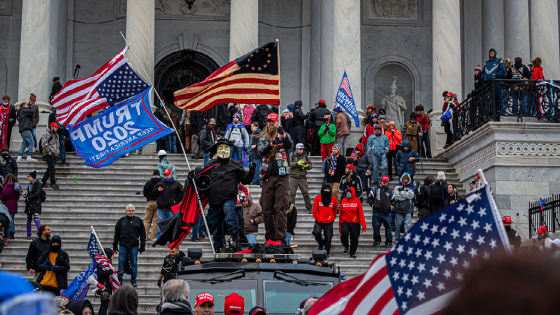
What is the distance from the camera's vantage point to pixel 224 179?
1267 cm

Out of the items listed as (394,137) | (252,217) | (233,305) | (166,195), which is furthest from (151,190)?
(233,305)

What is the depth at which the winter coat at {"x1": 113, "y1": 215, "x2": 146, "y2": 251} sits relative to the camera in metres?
15.8

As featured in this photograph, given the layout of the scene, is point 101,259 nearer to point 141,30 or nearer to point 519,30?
point 141,30

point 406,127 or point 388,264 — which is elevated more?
point 406,127

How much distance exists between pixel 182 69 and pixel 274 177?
75.9 feet

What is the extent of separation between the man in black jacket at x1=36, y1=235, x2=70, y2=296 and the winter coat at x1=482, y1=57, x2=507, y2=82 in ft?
40.8

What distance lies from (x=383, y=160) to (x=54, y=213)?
829cm

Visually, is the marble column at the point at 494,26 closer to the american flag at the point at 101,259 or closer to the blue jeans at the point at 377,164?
the blue jeans at the point at 377,164

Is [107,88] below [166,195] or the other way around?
the other way around

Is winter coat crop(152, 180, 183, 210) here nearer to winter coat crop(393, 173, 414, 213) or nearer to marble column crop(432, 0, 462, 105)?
winter coat crop(393, 173, 414, 213)

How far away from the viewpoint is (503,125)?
20.5 metres

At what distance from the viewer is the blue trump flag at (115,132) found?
12852mm

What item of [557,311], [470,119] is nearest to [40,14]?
[470,119]

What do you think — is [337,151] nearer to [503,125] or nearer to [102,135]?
[503,125]
